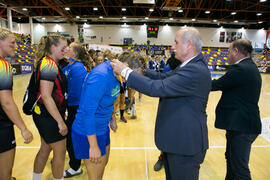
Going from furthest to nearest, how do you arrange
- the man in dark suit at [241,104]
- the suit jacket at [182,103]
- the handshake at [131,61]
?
the man in dark suit at [241,104], the handshake at [131,61], the suit jacket at [182,103]

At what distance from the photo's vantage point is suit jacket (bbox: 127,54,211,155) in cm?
106

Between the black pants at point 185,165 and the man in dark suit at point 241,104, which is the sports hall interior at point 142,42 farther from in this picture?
the black pants at point 185,165

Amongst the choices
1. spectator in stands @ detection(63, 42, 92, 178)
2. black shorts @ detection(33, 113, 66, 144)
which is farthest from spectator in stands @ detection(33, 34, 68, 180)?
spectator in stands @ detection(63, 42, 92, 178)

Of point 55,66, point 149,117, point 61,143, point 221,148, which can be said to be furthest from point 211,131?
point 55,66

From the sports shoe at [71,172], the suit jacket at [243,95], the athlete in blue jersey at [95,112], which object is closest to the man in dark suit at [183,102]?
the athlete in blue jersey at [95,112]

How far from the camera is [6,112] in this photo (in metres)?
1.27

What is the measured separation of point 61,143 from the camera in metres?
1.60

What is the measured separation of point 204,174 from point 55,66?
2.34 metres

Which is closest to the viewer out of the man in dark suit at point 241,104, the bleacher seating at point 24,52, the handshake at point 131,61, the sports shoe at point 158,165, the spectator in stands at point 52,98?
the handshake at point 131,61

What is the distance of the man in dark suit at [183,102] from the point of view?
107 centimetres

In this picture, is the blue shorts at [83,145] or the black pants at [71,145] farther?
the black pants at [71,145]

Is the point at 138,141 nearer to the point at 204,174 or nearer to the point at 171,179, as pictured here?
the point at 204,174

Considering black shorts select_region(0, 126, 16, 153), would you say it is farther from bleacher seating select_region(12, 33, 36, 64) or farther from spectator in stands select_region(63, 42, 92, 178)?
bleacher seating select_region(12, 33, 36, 64)

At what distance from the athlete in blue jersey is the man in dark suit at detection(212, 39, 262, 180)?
1.02m
